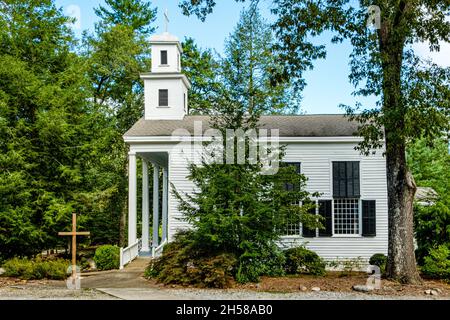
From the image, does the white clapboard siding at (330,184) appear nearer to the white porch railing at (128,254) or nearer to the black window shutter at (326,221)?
the black window shutter at (326,221)

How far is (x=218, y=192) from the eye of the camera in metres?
13.1

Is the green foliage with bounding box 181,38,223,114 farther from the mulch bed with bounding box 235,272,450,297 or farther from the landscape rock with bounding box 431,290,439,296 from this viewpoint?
the landscape rock with bounding box 431,290,439,296

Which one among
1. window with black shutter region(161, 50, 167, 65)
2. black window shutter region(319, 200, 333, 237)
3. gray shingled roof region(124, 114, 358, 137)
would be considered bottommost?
black window shutter region(319, 200, 333, 237)

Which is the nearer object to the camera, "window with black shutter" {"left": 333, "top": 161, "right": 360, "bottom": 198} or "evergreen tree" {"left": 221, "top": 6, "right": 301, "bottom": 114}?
"window with black shutter" {"left": 333, "top": 161, "right": 360, "bottom": 198}

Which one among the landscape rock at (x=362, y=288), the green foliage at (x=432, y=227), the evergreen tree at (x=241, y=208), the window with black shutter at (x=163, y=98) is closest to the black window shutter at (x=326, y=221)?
the green foliage at (x=432, y=227)

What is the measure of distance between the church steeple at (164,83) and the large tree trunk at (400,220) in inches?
442

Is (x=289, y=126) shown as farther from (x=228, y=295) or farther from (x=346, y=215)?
(x=228, y=295)

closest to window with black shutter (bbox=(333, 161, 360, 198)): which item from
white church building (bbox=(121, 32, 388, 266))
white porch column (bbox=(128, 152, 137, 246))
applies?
white church building (bbox=(121, 32, 388, 266))

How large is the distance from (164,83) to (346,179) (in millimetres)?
9419

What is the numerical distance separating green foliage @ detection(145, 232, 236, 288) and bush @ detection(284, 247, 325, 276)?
94.3 inches

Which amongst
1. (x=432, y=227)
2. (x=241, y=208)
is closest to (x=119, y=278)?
(x=241, y=208)

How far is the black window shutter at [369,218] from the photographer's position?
17859mm

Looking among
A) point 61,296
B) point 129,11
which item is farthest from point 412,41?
point 129,11

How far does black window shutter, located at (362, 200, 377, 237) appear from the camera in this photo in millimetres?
17859
